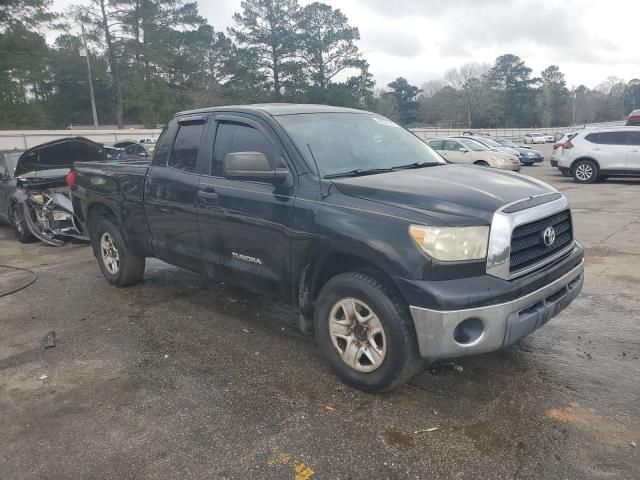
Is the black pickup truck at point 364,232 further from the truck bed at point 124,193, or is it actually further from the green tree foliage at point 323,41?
the green tree foliage at point 323,41

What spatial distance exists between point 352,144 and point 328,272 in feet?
3.68

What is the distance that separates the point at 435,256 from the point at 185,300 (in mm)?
3339

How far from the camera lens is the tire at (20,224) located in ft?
28.9

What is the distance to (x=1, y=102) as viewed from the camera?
160 feet

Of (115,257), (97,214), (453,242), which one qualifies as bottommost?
(115,257)

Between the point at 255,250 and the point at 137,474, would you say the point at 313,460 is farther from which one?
the point at 255,250

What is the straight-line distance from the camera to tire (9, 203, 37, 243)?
880 cm

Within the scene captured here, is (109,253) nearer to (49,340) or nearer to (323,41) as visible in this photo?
(49,340)

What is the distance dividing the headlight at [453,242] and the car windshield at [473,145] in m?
15.8

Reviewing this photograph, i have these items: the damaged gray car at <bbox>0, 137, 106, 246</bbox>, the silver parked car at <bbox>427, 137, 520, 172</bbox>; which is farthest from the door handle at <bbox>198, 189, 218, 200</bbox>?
the silver parked car at <bbox>427, 137, 520, 172</bbox>

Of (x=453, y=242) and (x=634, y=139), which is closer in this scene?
(x=453, y=242)

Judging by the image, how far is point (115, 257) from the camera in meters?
5.89

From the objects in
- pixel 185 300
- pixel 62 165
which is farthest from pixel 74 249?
pixel 185 300

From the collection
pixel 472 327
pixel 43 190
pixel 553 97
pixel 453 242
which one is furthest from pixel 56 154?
pixel 553 97
